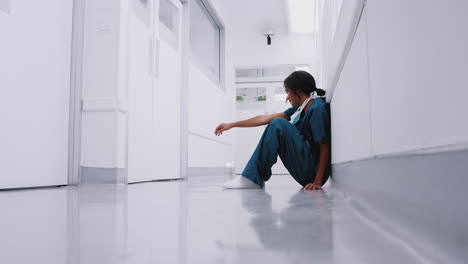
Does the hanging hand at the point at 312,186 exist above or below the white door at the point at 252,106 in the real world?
below

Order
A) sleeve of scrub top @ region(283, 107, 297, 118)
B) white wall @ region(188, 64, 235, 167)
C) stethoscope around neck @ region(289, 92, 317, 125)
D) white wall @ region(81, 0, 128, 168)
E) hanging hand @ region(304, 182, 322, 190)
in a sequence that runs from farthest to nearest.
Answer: white wall @ region(188, 64, 235, 167) < white wall @ region(81, 0, 128, 168) < sleeve of scrub top @ region(283, 107, 297, 118) < stethoscope around neck @ region(289, 92, 317, 125) < hanging hand @ region(304, 182, 322, 190)

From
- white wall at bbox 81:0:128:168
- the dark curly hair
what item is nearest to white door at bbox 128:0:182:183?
white wall at bbox 81:0:128:168

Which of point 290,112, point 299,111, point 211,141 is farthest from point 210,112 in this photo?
point 299,111

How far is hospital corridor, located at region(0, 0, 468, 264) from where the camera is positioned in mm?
544

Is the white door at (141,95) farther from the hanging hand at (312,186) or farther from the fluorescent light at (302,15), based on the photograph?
the fluorescent light at (302,15)

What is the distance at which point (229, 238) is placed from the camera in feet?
2.23

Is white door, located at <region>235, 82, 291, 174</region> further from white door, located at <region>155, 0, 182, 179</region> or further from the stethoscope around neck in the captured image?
the stethoscope around neck

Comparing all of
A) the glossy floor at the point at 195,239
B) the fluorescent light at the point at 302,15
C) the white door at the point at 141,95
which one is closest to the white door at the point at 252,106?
the fluorescent light at the point at 302,15

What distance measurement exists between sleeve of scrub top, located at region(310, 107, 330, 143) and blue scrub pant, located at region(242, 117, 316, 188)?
3.7 inches

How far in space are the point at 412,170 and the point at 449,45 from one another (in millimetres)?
256

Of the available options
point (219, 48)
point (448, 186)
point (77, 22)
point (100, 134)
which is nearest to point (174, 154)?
point (100, 134)

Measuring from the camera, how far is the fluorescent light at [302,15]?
614 centimetres

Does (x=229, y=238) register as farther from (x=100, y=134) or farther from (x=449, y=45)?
(x=100, y=134)

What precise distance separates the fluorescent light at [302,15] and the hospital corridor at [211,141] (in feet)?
0.15
